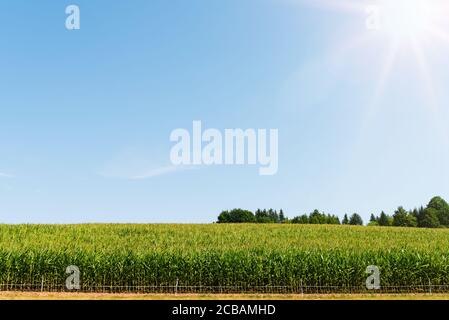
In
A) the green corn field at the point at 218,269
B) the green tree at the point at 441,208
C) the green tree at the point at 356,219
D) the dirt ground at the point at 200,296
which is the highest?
the green tree at the point at 441,208

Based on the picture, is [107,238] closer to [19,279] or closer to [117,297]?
[19,279]

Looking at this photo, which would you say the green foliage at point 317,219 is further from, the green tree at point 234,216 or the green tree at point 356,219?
the green tree at point 356,219

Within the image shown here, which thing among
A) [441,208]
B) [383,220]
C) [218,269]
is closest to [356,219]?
[383,220]

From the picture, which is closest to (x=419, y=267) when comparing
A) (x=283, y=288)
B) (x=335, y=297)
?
(x=335, y=297)

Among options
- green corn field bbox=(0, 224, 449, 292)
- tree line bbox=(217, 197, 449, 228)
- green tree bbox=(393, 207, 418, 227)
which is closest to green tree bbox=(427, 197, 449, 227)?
tree line bbox=(217, 197, 449, 228)

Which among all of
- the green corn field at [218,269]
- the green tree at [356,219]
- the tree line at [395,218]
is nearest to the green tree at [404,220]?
the tree line at [395,218]

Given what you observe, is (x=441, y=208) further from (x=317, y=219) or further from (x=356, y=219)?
(x=317, y=219)

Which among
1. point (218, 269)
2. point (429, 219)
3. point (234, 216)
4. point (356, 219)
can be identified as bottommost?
point (218, 269)

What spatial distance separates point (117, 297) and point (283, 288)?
33.6ft

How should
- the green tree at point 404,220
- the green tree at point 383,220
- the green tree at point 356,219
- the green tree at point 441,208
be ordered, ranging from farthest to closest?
the green tree at point 356,219 → the green tree at point 383,220 → the green tree at point 441,208 → the green tree at point 404,220

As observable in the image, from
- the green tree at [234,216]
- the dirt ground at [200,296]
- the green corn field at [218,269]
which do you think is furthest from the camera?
the green tree at [234,216]

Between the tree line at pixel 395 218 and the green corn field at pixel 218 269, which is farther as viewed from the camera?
the tree line at pixel 395 218

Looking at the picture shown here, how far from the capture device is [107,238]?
136 ft
